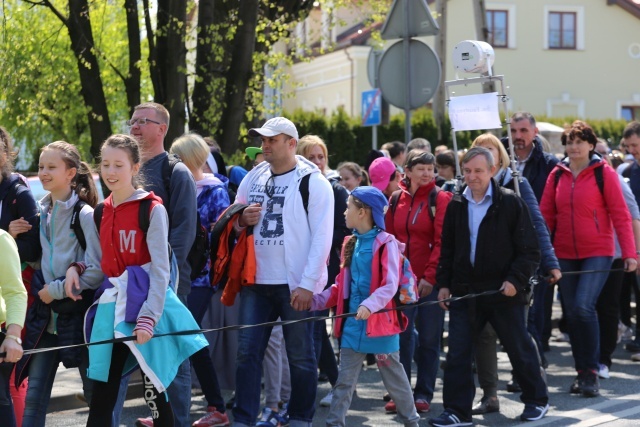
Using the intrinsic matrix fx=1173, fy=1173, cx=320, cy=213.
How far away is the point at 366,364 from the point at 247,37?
10.7 feet

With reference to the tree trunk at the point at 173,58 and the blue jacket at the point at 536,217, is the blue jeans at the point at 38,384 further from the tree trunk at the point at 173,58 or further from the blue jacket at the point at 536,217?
the tree trunk at the point at 173,58

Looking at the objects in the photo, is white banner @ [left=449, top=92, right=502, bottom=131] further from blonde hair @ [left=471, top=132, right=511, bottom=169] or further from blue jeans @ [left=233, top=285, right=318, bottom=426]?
blue jeans @ [left=233, top=285, right=318, bottom=426]

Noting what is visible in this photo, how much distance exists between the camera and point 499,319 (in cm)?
777

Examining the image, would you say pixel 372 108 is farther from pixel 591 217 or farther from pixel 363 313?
pixel 363 313

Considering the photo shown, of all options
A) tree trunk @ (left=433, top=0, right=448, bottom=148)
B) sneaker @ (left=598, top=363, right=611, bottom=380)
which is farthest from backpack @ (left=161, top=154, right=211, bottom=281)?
tree trunk @ (left=433, top=0, right=448, bottom=148)

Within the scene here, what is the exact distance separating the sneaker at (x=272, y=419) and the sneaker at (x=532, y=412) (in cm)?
161

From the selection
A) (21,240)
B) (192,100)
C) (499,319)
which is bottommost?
(499,319)

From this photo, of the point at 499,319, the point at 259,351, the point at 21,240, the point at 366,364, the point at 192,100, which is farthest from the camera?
the point at 192,100

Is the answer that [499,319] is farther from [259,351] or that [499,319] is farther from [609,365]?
[609,365]

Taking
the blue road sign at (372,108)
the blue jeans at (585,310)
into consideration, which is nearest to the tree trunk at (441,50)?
the blue road sign at (372,108)

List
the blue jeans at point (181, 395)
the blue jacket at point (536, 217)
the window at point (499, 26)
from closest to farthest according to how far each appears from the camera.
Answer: the blue jeans at point (181, 395)
the blue jacket at point (536, 217)
the window at point (499, 26)

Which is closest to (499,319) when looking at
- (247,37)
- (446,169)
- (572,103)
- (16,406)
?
(446,169)

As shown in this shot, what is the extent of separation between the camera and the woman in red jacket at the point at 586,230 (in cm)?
905

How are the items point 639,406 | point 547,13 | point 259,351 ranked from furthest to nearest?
point 547,13 < point 639,406 < point 259,351
